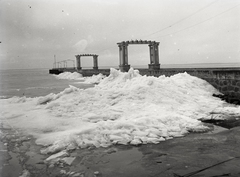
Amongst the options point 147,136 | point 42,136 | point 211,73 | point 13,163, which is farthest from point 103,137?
point 211,73

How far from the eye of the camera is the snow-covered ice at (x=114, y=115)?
5074 mm

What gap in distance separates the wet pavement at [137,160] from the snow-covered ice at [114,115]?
0.38 meters

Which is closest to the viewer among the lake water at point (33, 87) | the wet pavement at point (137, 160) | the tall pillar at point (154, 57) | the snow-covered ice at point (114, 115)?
the wet pavement at point (137, 160)

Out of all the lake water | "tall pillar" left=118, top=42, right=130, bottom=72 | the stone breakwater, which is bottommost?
the lake water

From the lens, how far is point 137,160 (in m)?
3.93

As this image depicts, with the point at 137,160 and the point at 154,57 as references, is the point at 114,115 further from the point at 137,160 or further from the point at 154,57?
the point at 154,57

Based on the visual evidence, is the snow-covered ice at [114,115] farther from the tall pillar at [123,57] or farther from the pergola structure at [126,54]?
the pergola structure at [126,54]

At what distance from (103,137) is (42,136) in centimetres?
169

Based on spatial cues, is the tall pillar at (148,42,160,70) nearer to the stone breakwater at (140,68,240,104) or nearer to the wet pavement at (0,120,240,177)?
the stone breakwater at (140,68,240,104)

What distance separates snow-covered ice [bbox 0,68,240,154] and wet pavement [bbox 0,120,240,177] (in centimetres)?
38

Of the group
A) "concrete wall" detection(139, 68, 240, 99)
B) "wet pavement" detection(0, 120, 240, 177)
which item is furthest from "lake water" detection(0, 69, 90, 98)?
"wet pavement" detection(0, 120, 240, 177)

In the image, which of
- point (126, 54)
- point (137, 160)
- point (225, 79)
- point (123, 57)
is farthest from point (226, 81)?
point (126, 54)

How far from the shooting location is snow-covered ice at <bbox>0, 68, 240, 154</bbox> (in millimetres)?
5074

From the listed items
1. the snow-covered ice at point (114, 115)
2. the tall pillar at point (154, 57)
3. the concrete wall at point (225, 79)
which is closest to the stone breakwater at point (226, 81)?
the concrete wall at point (225, 79)
